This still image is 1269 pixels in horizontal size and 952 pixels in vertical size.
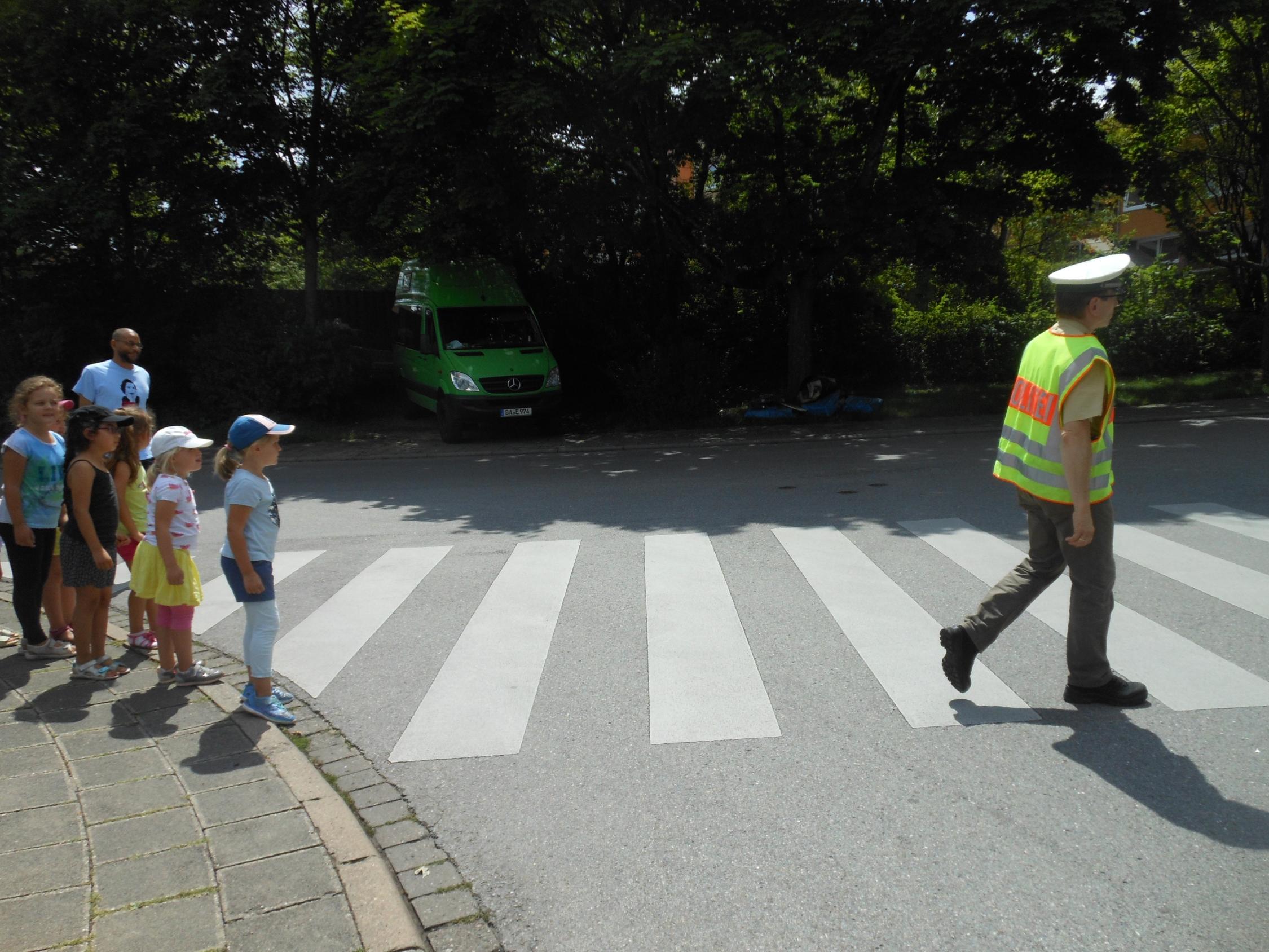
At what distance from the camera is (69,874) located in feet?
11.3

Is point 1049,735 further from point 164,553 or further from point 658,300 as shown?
point 658,300

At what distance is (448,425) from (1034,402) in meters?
12.7

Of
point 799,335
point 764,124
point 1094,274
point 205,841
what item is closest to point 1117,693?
point 1094,274

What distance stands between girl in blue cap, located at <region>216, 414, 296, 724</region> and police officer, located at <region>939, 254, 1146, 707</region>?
3.13 metres

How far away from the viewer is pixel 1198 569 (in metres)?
6.84

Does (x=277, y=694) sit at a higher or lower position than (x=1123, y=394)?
lower

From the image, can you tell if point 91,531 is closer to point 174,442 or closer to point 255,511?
point 174,442

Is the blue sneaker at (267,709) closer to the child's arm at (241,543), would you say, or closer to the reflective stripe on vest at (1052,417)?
the child's arm at (241,543)

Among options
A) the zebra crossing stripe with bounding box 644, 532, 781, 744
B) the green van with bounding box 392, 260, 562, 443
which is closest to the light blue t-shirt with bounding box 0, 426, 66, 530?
the zebra crossing stripe with bounding box 644, 532, 781, 744

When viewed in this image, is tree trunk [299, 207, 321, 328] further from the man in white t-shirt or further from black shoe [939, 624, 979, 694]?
black shoe [939, 624, 979, 694]

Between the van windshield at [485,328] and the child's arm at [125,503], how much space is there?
10.8 metres

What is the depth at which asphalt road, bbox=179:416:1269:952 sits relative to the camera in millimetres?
3170

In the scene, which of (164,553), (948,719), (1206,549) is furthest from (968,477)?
(164,553)

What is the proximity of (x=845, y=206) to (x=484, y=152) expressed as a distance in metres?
5.54
